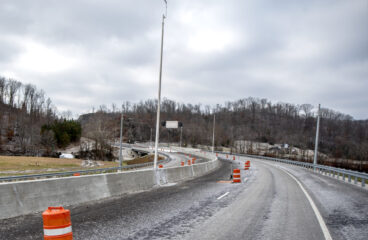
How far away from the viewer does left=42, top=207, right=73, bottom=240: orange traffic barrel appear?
3.77 m

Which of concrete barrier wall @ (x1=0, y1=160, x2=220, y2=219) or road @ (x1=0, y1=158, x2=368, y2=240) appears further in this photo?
concrete barrier wall @ (x1=0, y1=160, x2=220, y2=219)

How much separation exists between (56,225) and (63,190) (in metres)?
5.97

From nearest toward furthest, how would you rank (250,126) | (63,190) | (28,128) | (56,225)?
(56,225), (63,190), (28,128), (250,126)

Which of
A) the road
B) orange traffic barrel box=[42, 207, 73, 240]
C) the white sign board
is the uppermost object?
the white sign board

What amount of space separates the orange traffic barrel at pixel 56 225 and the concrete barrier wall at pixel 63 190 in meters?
4.48

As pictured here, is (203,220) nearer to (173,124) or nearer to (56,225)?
(56,225)

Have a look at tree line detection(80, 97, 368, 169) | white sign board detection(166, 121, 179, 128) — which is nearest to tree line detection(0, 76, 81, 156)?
tree line detection(80, 97, 368, 169)

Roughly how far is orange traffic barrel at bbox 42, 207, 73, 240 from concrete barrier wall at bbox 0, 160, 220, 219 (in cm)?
448

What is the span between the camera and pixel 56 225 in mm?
3797

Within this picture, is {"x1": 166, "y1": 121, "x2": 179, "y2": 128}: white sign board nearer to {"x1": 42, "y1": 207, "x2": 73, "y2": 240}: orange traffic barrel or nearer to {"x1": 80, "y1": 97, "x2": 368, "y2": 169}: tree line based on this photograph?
{"x1": 42, "y1": 207, "x2": 73, "y2": 240}: orange traffic barrel

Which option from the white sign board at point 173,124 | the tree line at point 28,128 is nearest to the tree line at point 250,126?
the tree line at point 28,128

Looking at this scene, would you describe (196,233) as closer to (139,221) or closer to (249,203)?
(139,221)

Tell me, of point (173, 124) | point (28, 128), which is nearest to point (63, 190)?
point (173, 124)

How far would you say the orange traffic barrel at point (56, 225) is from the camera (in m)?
3.77
